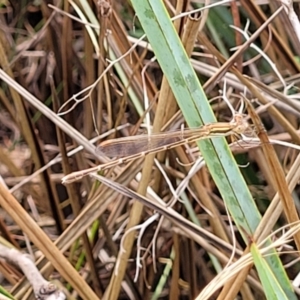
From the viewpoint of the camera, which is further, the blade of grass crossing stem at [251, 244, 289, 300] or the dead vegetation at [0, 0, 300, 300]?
the dead vegetation at [0, 0, 300, 300]

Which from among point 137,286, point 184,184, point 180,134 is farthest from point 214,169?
point 137,286

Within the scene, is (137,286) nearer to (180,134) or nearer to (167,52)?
(180,134)

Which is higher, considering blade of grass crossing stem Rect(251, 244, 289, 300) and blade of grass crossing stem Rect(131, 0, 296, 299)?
blade of grass crossing stem Rect(131, 0, 296, 299)

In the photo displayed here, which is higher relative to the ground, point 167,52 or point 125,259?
point 167,52

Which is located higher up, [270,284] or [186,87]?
[186,87]

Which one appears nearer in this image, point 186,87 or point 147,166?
point 186,87

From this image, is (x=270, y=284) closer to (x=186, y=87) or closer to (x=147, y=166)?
(x=186, y=87)

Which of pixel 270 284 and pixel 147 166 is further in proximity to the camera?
pixel 147 166

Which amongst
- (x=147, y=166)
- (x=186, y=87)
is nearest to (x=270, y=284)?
(x=186, y=87)
